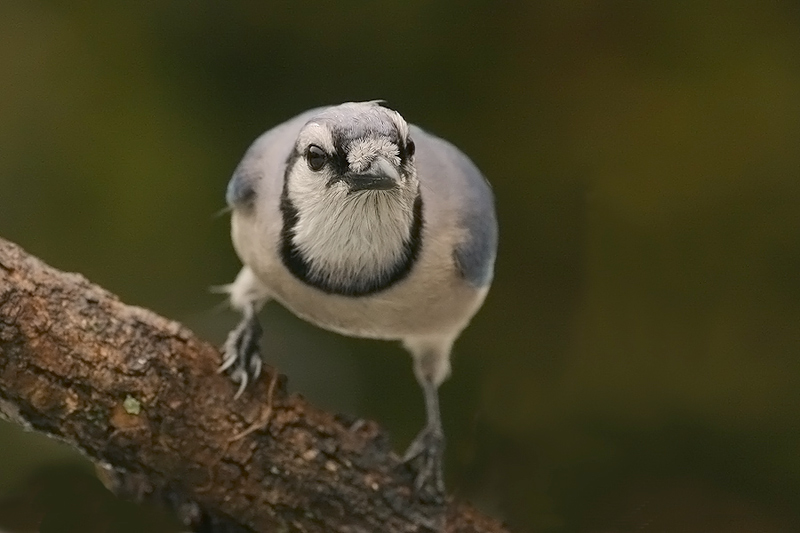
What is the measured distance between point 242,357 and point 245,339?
7cm

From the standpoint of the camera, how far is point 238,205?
4.86ft

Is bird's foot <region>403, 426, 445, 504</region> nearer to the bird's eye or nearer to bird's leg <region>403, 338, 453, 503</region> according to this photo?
bird's leg <region>403, 338, 453, 503</region>

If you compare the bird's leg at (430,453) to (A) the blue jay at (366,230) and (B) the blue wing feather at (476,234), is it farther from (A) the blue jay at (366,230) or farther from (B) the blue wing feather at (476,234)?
(B) the blue wing feather at (476,234)

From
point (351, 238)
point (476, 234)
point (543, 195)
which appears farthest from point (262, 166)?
point (543, 195)

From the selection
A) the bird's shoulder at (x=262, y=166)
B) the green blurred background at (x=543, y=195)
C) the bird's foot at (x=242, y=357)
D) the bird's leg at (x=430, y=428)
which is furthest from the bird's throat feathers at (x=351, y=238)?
the green blurred background at (x=543, y=195)

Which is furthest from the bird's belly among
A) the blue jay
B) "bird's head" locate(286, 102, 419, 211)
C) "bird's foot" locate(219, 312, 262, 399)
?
"bird's head" locate(286, 102, 419, 211)

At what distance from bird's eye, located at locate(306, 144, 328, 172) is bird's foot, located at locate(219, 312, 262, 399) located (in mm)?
498

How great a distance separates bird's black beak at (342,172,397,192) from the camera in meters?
1.05

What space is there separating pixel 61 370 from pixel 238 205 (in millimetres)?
444

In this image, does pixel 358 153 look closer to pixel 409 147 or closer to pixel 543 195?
pixel 409 147

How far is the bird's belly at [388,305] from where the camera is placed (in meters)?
1.38

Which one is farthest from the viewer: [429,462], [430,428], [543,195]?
[543,195]

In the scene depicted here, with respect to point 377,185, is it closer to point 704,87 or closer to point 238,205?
point 238,205

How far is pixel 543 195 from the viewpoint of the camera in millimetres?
2078
